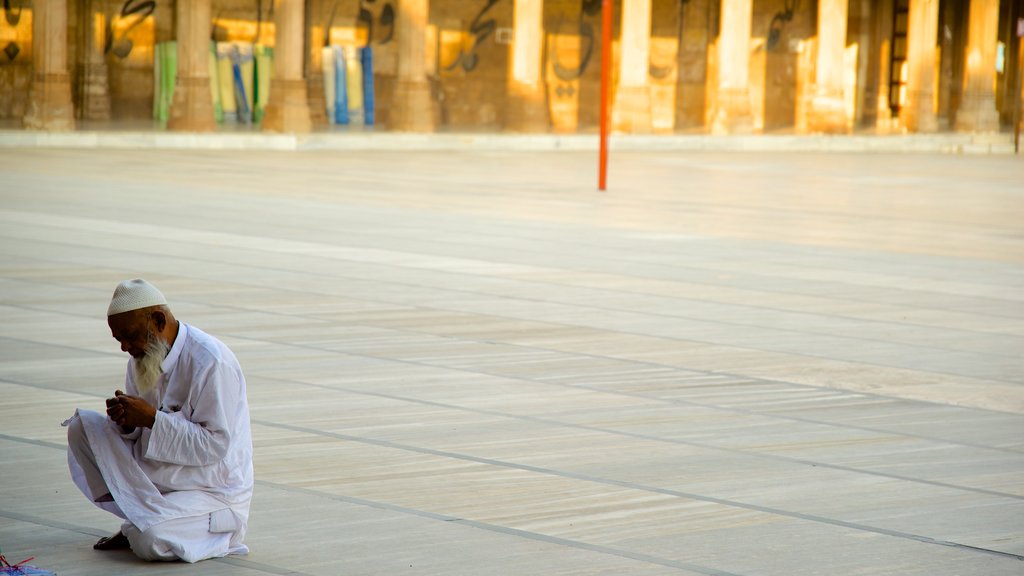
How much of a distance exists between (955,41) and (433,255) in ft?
144

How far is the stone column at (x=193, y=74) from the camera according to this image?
33938 mm

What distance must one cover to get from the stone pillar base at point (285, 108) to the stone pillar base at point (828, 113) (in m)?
15.5

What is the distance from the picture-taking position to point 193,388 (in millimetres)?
5656

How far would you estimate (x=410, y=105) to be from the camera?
122 feet

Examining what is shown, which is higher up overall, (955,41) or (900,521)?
(955,41)

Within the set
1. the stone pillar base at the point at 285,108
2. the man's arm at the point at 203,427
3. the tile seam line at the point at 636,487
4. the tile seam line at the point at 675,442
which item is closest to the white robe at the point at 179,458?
the man's arm at the point at 203,427

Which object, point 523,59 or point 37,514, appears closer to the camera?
point 37,514

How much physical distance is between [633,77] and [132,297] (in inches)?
1389

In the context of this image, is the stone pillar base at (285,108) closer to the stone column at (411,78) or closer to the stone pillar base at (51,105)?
the stone column at (411,78)

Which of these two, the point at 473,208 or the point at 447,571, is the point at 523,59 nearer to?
the point at 473,208

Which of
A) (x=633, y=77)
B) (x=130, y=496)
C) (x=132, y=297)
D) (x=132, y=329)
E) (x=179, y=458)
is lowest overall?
(x=130, y=496)

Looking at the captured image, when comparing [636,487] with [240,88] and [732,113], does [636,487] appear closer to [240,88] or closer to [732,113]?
[240,88]

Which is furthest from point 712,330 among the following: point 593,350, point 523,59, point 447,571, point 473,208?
point 523,59

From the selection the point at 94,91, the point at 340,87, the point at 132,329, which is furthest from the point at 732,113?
the point at 132,329
